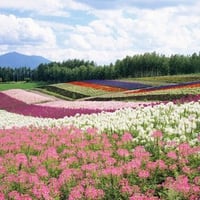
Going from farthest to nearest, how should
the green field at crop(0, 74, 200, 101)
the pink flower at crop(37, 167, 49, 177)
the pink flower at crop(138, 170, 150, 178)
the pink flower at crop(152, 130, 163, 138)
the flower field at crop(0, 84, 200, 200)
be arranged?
the green field at crop(0, 74, 200, 101)
the pink flower at crop(152, 130, 163, 138)
the pink flower at crop(37, 167, 49, 177)
the pink flower at crop(138, 170, 150, 178)
the flower field at crop(0, 84, 200, 200)

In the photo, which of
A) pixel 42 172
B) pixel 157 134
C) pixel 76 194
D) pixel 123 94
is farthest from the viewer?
pixel 123 94

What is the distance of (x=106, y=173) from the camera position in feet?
24.0

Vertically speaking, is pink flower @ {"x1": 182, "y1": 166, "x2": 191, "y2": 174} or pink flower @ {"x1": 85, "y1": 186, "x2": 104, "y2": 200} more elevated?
pink flower @ {"x1": 182, "y1": 166, "x2": 191, "y2": 174}

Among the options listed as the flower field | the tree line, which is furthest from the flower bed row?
the tree line

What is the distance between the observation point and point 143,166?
313 inches

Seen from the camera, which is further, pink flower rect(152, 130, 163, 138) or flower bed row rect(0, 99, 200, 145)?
flower bed row rect(0, 99, 200, 145)

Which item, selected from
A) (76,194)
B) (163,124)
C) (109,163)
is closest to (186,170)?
(109,163)

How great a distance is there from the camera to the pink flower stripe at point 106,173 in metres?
6.78

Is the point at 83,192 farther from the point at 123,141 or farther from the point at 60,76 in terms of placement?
the point at 60,76

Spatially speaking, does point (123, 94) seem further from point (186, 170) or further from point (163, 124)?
point (186, 170)

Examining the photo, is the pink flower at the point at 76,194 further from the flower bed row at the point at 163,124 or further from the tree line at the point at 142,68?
the tree line at the point at 142,68

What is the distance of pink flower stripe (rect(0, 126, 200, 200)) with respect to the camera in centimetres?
678

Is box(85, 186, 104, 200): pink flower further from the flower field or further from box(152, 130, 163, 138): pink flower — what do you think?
box(152, 130, 163, 138): pink flower

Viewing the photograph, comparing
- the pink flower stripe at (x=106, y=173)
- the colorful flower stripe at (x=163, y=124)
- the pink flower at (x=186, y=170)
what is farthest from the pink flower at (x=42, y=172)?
the colorful flower stripe at (x=163, y=124)
